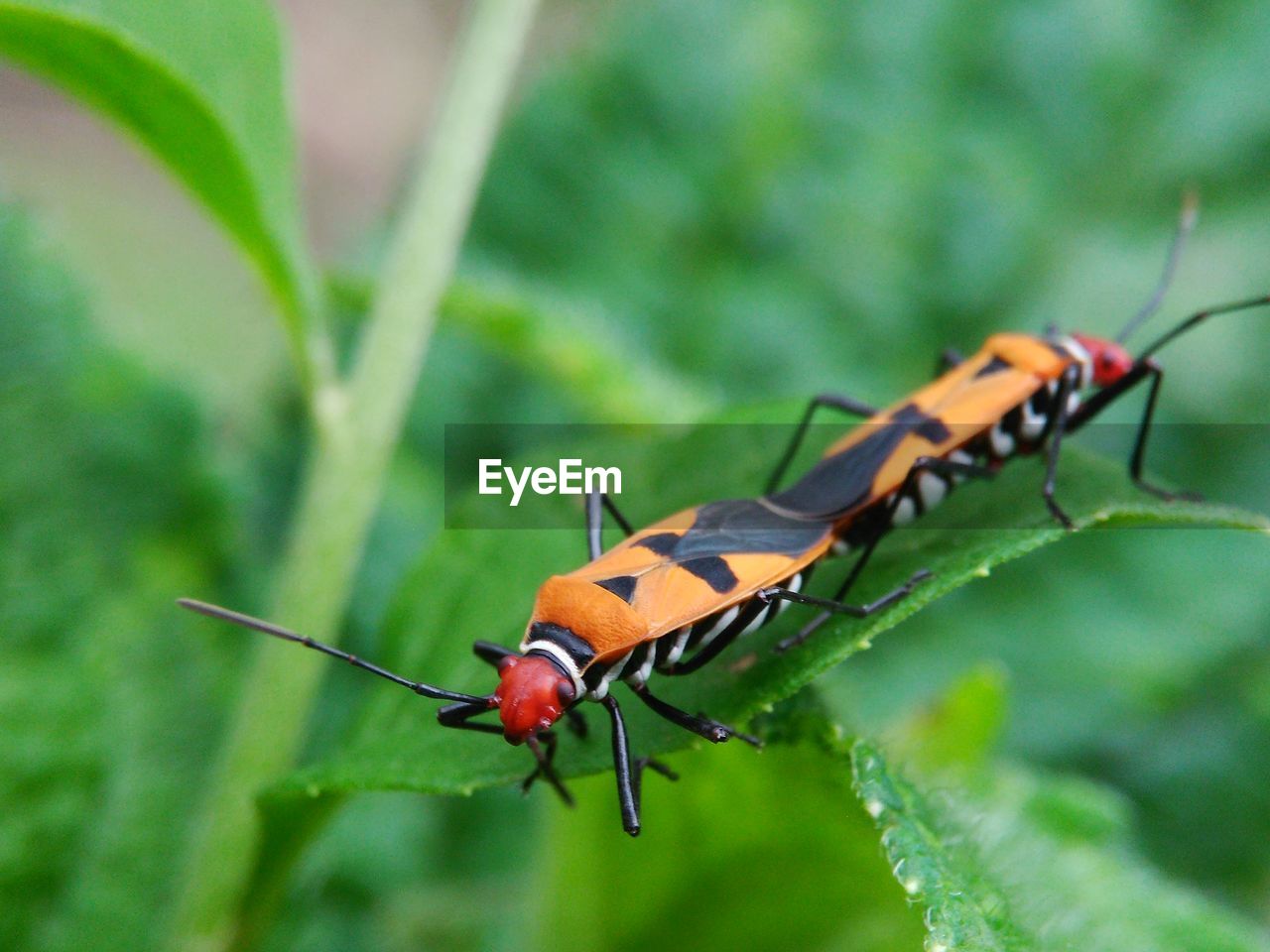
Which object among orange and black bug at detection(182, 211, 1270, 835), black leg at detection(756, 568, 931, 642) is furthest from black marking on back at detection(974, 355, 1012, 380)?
black leg at detection(756, 568, 931, 642)

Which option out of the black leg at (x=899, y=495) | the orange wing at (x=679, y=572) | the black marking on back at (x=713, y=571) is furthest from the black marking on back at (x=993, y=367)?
the black marking on back at (x=713, y=571)

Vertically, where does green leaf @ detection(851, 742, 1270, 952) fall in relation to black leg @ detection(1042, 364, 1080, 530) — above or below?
below

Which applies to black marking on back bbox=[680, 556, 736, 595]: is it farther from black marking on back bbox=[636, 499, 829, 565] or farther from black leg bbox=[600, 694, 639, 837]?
black leg bbox=[600, 694, 639, 837]

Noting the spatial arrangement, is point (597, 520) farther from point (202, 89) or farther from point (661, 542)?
point (202, 89)

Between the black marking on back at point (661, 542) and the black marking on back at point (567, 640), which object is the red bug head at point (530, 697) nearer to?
the black marking on back at point (567, 640)

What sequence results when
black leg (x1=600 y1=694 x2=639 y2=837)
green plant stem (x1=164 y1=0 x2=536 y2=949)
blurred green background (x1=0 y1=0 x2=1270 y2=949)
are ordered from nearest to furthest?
black leg (x1=600 y1=694 x2=639 y2=837), green plant stem (x1=164 y1=0 x2=536 y2=949), blurred green background (x1=0 y1=0 x2=1270 y2=949)

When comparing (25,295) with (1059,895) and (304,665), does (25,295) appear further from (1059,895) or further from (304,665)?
(1059,895)

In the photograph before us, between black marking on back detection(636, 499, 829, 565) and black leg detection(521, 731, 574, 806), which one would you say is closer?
black leg detection(521, 731, 574, 806)
